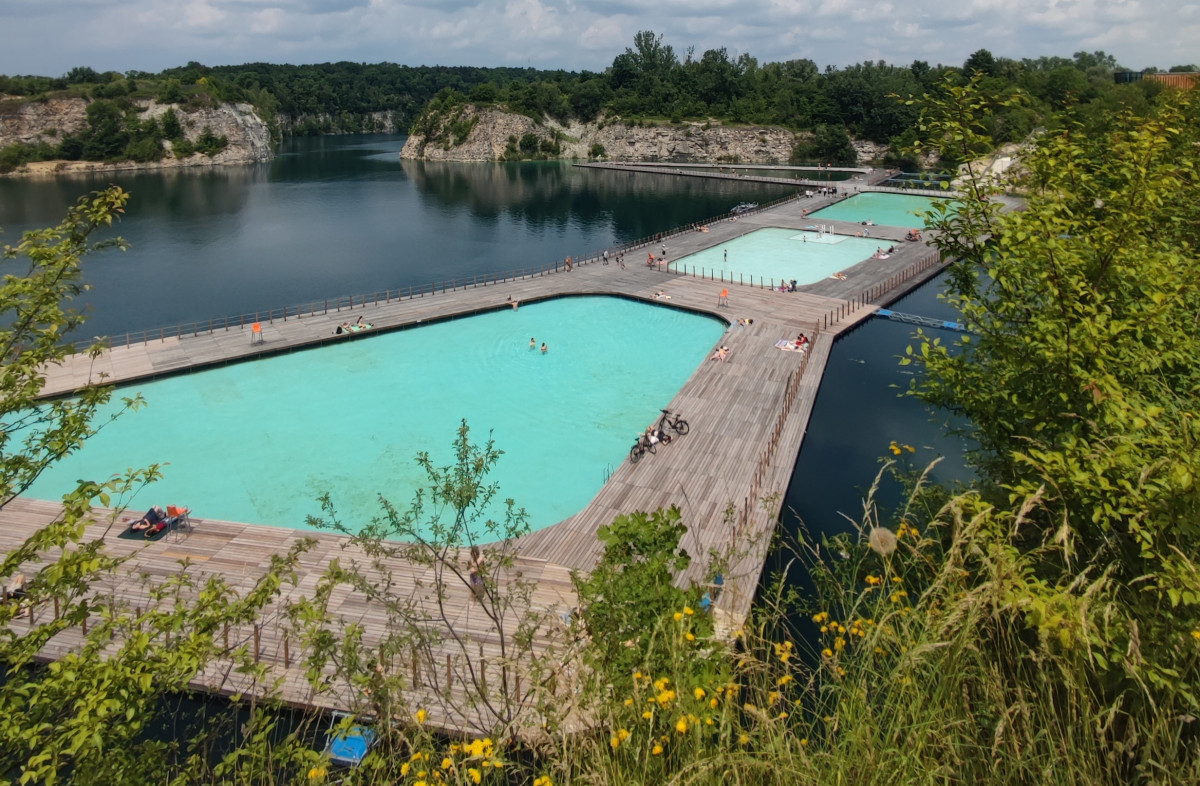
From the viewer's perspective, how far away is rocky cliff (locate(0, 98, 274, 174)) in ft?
432

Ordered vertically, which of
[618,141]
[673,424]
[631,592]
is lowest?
[673,424]

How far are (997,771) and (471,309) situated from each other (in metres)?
43.5

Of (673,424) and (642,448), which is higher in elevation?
(673,424)

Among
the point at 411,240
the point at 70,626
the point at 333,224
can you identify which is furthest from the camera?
the point at 333,224

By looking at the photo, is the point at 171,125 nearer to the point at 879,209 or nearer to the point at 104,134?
the point at 104,134

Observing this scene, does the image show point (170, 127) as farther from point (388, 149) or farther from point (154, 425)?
point (154, 425)

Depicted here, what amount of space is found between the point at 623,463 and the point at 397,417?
37.6ft

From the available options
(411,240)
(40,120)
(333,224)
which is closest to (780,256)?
(411,240)

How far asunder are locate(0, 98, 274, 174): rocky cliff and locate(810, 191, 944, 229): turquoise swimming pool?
118508mm

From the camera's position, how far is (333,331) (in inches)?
1649

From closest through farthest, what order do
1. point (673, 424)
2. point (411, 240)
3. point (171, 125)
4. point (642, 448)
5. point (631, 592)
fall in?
point (631, 592) → point (642, 448) → point (673, 424) → point (411, 240) → point (171, 125)

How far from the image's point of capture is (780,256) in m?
A: 60.2

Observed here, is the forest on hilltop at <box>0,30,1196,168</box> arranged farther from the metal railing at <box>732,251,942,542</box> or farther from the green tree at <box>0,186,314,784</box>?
the green tree at <box>0,186,314,784</box>

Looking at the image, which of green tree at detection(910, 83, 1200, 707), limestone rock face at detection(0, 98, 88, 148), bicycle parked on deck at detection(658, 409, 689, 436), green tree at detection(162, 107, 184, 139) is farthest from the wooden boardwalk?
limestone rock face at detection(0, 98, 88, 148)
